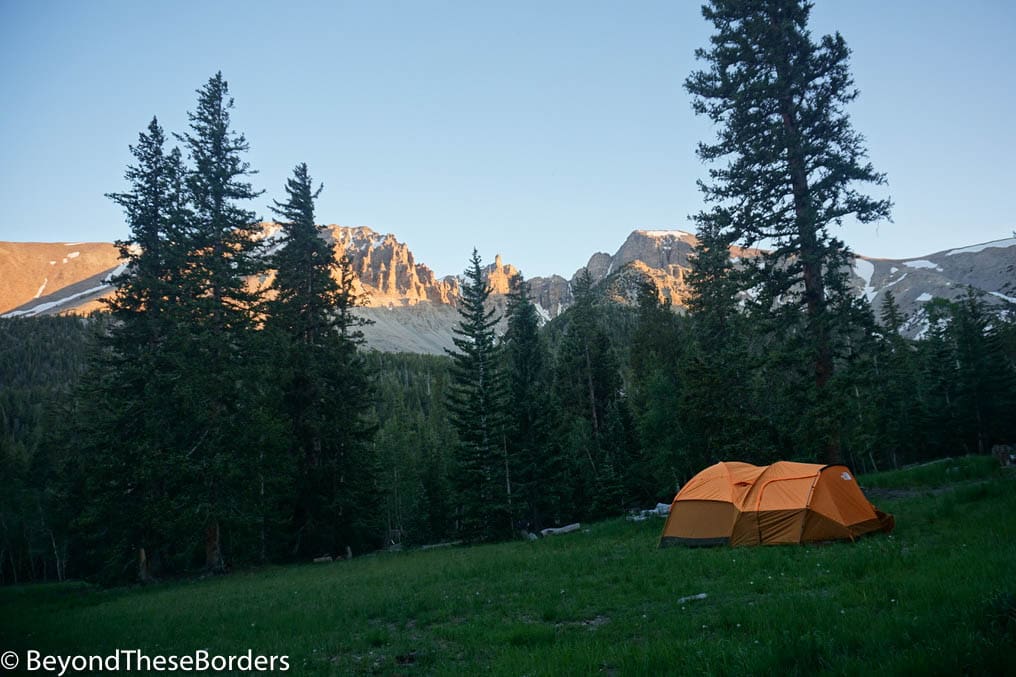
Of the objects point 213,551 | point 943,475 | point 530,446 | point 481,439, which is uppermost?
point 481,439

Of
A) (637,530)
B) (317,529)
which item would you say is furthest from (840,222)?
(317,529)

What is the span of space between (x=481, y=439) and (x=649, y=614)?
23.9m

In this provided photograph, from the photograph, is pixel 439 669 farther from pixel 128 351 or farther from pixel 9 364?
pixel 9 364

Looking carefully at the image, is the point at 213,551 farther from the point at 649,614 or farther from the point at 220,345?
the point at 649,614

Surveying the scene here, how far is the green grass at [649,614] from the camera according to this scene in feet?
16.8

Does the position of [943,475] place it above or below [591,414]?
below

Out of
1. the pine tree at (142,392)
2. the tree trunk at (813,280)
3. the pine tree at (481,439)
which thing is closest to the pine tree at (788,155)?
the tree trunk at (813,280)

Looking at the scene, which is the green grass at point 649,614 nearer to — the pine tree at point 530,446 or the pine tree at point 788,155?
the pine tree at point 788,155

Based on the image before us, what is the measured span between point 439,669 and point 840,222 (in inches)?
732

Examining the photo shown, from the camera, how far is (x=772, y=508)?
1348 cm

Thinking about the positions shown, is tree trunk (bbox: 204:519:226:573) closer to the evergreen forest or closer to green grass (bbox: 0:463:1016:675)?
the evergreen forest

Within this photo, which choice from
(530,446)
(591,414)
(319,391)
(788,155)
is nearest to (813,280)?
(788,155)

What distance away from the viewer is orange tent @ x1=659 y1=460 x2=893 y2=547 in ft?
41.9

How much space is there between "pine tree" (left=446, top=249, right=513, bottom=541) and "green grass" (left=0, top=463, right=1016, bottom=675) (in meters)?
15.1
